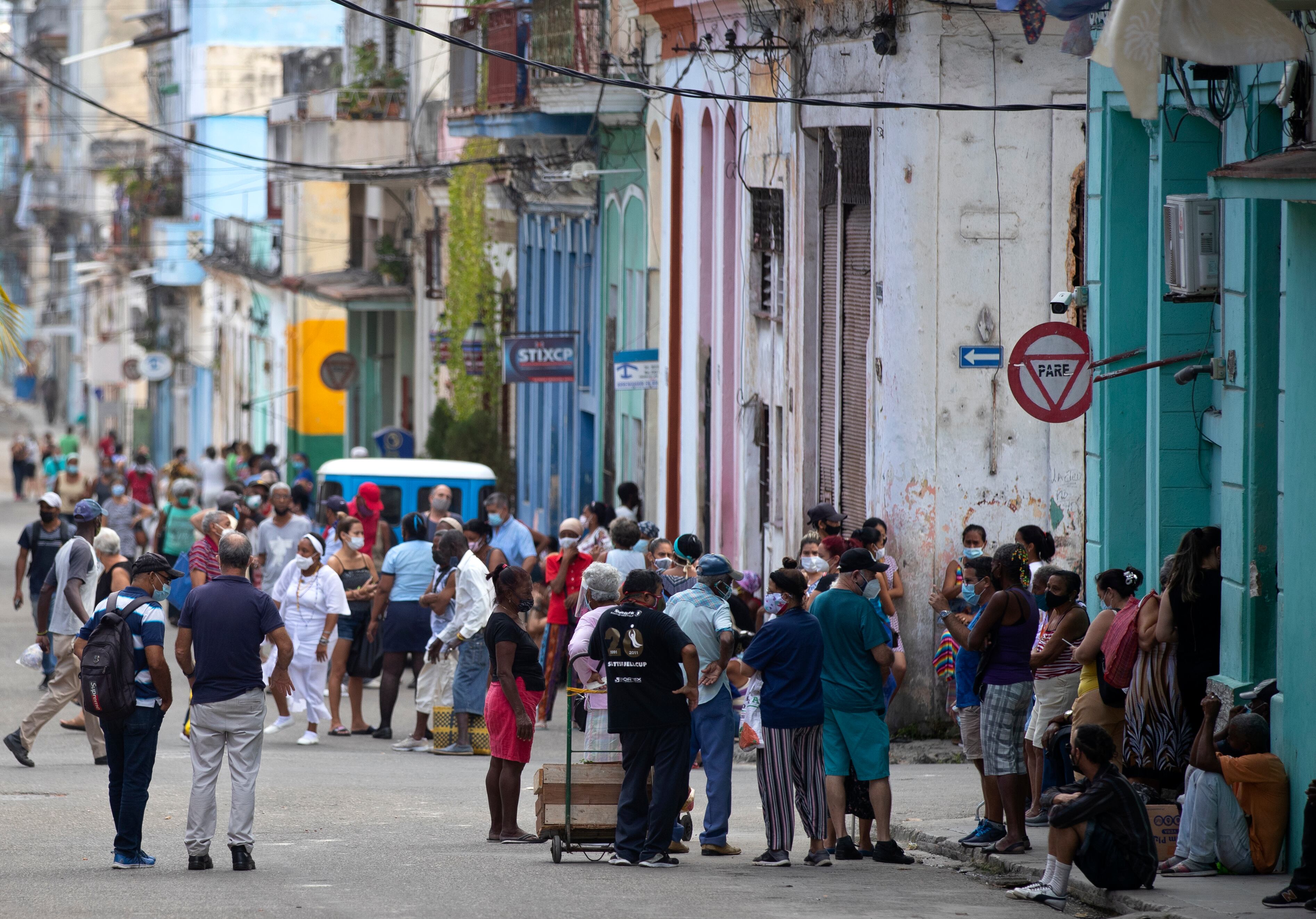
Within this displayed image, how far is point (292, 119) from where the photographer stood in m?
40.2

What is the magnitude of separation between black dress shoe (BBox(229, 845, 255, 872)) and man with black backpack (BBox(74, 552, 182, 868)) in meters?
0.44

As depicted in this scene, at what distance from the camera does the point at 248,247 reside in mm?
48125

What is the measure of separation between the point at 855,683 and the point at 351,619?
22.1 ft

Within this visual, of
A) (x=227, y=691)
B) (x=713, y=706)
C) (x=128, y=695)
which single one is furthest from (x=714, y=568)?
(x=128, y=695)

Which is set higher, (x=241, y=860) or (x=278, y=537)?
(x=278, y=537)

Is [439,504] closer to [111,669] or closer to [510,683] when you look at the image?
[510,683]

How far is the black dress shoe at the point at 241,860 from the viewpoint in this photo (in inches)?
425

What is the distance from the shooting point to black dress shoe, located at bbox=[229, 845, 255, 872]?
1079 centimetres

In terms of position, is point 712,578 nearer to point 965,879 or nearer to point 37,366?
point 965,879

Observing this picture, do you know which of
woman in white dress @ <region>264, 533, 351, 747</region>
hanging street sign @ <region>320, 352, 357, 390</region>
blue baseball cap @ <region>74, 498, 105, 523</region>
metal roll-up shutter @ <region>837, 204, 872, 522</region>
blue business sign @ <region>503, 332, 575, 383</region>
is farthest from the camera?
hanging street sign @ <region>320, 352, 357, 390</region>

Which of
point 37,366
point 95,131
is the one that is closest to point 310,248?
point 95,131

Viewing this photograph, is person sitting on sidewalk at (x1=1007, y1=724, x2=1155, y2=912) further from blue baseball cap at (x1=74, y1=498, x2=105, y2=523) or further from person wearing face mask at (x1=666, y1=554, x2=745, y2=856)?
blue baseball cap at (x1=74, y1=498, x2=105, y2=523)

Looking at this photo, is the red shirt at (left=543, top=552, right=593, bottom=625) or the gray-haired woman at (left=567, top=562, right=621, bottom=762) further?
the red shirt at (left=543, top=552, right=593, bottom=625)

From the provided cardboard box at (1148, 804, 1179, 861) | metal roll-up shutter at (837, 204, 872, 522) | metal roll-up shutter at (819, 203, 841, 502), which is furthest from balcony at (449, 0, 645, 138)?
cardboard box at (1148, 804, 1179, 861)
